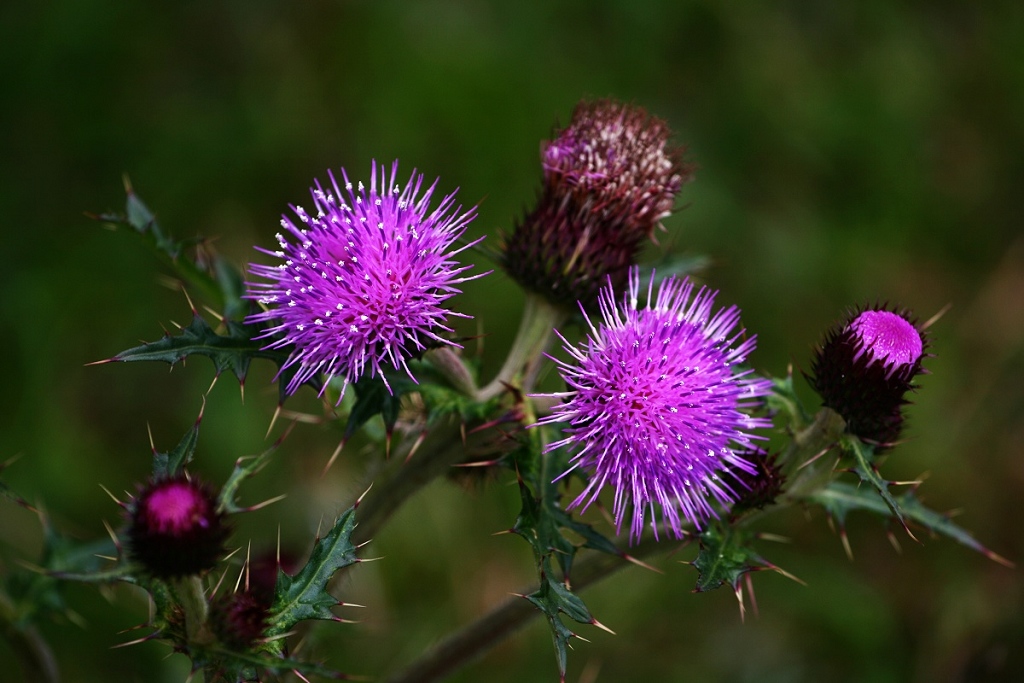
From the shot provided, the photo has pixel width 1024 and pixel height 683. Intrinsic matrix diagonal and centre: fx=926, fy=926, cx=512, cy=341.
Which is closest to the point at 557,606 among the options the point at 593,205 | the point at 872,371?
the point at 872,371

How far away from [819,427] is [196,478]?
2197 mm

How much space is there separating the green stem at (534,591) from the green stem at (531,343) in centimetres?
76

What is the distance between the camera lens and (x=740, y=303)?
22.5 feet

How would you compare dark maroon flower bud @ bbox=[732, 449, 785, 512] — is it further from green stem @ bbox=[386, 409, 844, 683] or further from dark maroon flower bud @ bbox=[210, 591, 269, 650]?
dark maroon flower bud @ bbox=[210, 591, 269, 650]

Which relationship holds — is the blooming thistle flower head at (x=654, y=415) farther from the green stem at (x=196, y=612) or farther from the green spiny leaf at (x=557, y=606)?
the green stem at (x=196, y=612)

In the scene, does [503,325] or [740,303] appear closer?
[503,325]

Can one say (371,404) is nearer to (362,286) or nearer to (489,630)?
(362,286)

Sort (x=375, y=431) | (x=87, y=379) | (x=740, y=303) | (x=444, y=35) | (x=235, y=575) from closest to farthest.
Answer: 1. (x=375, y=431)
2. (x=235, y=575)
3. (x=87, y=379)
4. (x=740, y=303)
5. (x=444, y=35)

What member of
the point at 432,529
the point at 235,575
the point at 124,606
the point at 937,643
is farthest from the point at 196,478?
the point at 937,643

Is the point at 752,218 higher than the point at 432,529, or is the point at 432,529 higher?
the point at 752,218

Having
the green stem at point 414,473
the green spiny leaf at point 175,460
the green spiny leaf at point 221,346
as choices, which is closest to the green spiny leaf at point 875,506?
the green stem at point 414,473

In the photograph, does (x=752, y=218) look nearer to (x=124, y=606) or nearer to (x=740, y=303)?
(x=740, y=303)

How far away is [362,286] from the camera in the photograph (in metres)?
3.09

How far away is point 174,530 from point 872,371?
7.63 feet
